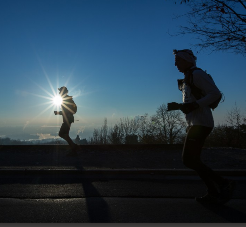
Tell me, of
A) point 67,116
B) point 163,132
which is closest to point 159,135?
point 163,132

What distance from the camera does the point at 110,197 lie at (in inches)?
171

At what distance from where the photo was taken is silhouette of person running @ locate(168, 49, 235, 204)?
3.79 metres

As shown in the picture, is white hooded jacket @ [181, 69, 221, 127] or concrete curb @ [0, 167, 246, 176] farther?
concrete curb @ [0, 167, 246, 176]

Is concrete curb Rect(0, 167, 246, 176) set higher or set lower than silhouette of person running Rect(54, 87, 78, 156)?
lower

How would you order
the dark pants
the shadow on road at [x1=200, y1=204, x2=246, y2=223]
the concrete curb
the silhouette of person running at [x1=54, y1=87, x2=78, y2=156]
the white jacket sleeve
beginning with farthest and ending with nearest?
the silhouette of person running at [x1=54, y1=87, x2=78, y2=156], the concrete curb, the dark pants, the white jacket sleeve, the shadow on road at [x1=200, y1=204, x2=246, y2=223]

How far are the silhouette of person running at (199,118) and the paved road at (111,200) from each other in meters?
0.22

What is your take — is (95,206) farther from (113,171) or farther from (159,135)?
(159,135)

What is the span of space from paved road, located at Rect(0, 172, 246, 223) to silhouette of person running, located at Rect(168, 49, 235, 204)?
0.22 m

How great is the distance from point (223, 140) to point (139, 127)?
9.96 metres

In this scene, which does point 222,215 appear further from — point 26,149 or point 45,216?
point 26,149

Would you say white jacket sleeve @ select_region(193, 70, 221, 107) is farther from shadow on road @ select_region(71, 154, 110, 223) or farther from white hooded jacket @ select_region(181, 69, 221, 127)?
shadow on road @ select_region(71, 154, 110, 223)

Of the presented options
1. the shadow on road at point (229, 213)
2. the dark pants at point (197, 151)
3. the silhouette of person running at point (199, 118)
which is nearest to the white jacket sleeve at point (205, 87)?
the silhouette of person running at point (199, 118)

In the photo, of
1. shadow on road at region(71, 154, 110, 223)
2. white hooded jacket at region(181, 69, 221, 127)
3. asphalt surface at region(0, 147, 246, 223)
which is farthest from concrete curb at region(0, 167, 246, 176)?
white hooded jacket at region(181, 69, 221, 127)

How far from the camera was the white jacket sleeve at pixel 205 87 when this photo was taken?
12.3 ft
